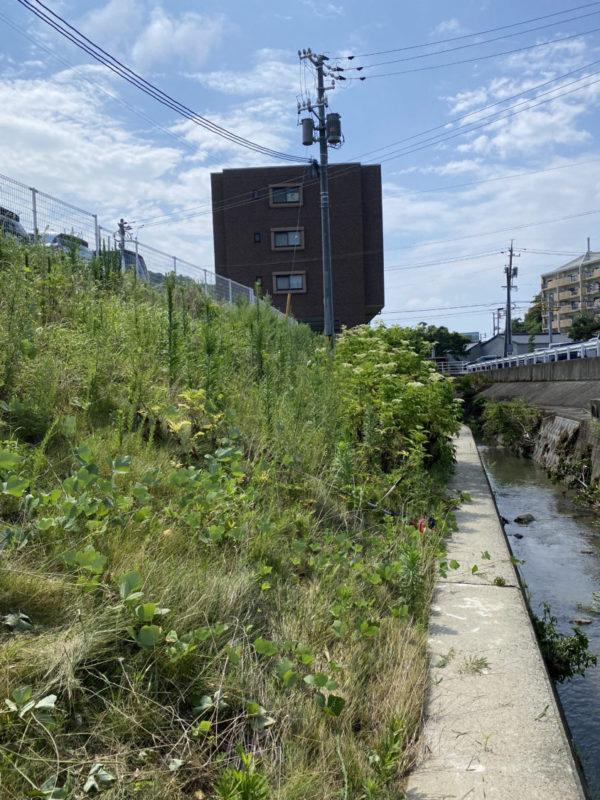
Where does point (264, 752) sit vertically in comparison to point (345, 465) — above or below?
below

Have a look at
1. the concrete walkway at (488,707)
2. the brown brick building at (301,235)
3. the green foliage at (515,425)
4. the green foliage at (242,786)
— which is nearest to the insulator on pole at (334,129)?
the green foliage at (515,425)

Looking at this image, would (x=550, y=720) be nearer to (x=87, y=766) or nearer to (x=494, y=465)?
(x=87, y=766)

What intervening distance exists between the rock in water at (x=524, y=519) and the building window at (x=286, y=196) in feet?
111

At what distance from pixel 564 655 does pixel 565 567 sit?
7.69 feet

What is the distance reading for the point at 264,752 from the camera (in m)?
2.01

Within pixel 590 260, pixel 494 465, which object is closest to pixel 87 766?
pixel 494 465

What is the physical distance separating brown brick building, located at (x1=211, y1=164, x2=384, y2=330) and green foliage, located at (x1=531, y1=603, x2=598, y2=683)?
113ft

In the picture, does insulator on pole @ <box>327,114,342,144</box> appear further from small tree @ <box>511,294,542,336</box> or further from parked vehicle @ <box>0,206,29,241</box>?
small tree @ <box>511,294,542,336</box>

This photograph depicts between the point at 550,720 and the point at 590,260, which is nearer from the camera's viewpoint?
the point at 550,720

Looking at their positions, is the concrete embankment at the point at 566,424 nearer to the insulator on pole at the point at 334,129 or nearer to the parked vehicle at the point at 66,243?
the parked vehicle at the point at 66,243

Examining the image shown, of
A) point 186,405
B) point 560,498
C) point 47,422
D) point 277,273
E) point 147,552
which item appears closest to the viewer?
point 147,552

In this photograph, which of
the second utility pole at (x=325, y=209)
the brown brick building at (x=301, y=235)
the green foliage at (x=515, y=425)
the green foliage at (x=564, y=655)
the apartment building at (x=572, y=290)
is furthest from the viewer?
the apartment building at (x=572, y=290)

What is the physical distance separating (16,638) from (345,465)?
121 inches

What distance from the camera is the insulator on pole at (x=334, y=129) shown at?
690 inches
